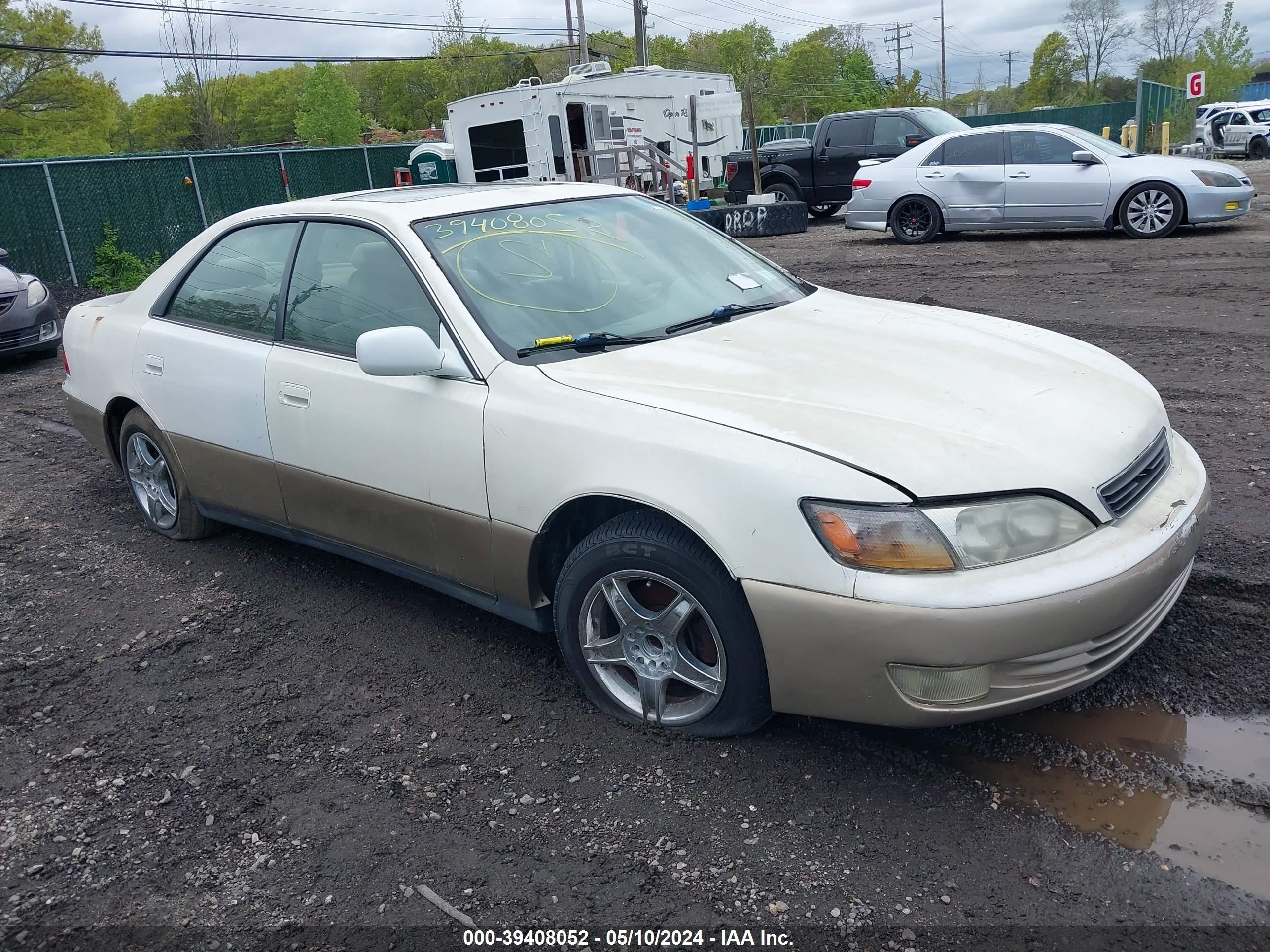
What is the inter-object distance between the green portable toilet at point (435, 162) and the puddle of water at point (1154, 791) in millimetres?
20105

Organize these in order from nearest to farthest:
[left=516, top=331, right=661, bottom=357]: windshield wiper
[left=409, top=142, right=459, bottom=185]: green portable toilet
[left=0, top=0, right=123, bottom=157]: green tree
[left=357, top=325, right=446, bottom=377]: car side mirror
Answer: [left=357, top=325, right=446, bottom=377]: car side mirror < [left=516, top=331, right=661, bottom=357]: windshield wiper < [left=409, top=142, right=459, bottom=185]: green portable toilet < [left=0, top=0, right=123, bottom=157]: green tree

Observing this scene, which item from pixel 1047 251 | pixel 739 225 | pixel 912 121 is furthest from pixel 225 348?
pixel 912 121

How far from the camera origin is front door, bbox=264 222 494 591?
332 cm

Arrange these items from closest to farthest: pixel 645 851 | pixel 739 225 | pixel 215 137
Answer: pixel 645 851 < pixel 739 225 < pixel 215 137

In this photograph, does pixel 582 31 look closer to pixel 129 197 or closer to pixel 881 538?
pixel 129 197

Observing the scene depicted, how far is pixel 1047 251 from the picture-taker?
12164 millimetres

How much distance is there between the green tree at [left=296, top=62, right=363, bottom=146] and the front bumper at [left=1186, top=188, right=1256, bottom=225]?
218 ft

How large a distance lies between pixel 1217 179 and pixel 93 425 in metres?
12.5

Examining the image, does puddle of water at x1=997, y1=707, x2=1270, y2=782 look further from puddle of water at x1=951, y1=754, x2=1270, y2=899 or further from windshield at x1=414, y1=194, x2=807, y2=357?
windshield at x1=414, y1=194, x2=807, y2=357

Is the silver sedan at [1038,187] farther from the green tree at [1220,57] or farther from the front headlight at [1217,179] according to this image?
the green tree at [1220,57]

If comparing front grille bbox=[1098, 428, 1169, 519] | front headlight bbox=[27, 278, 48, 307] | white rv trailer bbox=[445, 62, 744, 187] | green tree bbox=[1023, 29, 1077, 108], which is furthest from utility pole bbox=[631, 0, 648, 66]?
green tree bbox=[1023, 29, 1077, 108]

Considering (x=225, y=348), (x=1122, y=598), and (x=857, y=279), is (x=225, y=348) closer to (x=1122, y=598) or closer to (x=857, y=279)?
(x=1122, y=598)

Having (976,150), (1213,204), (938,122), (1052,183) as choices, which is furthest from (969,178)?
(938,122)

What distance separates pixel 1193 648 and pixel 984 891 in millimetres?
1419
